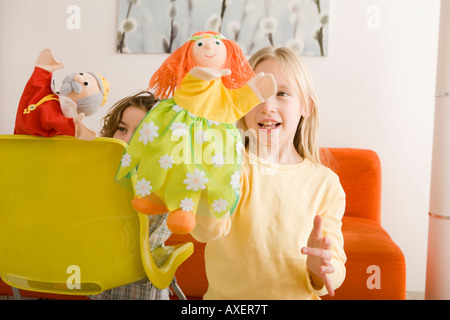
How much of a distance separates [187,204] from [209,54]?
0.19m

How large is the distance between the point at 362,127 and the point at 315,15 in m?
0.61

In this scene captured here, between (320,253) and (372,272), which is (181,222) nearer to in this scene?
(320,253)

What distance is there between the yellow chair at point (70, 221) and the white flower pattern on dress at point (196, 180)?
31cm

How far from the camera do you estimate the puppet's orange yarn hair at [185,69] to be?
20.3 inches

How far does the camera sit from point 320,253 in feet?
1.95

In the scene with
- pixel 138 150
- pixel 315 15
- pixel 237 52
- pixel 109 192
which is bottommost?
pixel 109 192

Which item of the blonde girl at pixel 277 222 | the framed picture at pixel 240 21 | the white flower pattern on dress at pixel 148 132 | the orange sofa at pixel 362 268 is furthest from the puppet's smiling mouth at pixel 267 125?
the framed picture at pixel 240 21

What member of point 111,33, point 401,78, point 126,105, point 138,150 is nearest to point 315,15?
point 401,78

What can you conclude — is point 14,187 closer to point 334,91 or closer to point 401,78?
point 334,91

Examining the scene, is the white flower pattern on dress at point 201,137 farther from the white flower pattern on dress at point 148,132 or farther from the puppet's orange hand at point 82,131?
the puppet's orange hand at point 82,131

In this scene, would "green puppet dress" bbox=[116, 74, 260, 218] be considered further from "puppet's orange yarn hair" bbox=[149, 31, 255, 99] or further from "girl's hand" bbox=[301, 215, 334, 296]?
"girl's hand" bbox=[301, 215, 334, 296]

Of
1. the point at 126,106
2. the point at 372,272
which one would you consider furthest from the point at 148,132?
the point at 372,272

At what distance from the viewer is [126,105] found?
3.63 feet
